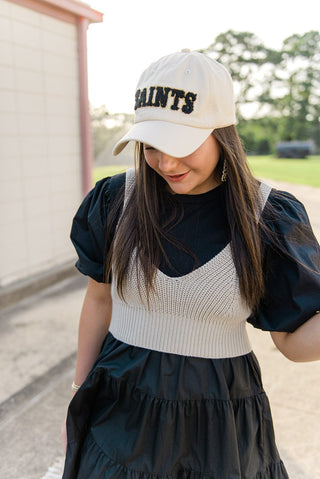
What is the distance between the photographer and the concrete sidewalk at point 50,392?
2.18 m

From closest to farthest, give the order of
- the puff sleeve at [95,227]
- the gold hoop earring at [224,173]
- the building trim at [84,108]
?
the gold hoop earring at [224,173], the puff sleeve at [95,227], the building trim at [84,108]

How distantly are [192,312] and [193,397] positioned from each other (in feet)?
0.65

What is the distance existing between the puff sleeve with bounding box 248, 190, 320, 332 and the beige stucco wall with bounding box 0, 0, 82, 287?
338 centimetres

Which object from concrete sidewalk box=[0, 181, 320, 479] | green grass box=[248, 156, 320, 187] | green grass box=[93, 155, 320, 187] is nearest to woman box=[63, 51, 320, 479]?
concrete sidewalk box=[0, 181, 320, 479]

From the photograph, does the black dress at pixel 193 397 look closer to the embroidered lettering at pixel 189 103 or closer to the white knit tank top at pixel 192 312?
the white knit tank top at pixel 192 312

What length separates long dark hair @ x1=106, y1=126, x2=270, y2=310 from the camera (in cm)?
108

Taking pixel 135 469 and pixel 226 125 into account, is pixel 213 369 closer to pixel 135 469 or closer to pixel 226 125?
pixel 135 469

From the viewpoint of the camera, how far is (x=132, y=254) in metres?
1.15

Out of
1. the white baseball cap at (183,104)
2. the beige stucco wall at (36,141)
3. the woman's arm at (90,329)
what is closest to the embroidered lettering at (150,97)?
the white baseball cap at (183,104)

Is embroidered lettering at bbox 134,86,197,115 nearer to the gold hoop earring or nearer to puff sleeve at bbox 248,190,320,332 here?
the gold hoop earring

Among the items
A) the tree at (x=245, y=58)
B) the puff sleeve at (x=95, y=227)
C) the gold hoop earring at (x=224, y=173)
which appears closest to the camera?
the gold hoop earring at (x=224, y=173)

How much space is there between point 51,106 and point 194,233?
3876mm

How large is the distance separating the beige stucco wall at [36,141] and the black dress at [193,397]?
322cm

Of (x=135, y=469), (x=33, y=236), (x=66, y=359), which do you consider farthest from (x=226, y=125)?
(x=33, y=236)
